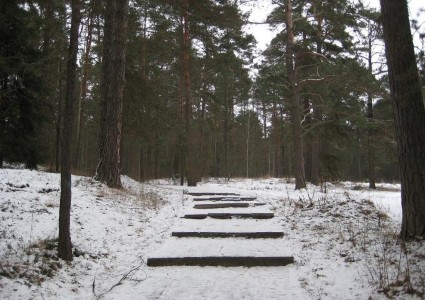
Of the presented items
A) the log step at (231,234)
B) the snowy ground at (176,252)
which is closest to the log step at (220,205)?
the snowy ground at (176,252)

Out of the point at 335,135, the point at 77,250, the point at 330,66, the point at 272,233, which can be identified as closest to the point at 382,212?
the point at 272,233

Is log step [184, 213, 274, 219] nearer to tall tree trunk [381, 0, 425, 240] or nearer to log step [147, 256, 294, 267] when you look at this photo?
log step [147, 256, 294, 267]

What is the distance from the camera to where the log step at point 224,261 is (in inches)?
212

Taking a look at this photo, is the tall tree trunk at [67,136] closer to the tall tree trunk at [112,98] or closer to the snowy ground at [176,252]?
the snowy ground at [176,252]

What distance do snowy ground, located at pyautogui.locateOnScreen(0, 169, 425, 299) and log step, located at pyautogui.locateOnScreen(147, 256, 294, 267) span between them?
0.12 meters

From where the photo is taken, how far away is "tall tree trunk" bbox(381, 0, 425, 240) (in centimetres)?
491

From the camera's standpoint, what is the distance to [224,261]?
5.47 m

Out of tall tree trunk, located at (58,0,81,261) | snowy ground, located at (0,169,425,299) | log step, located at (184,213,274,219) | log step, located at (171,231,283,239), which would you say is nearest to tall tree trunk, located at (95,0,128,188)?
snowy ground, located at (0,169,425,299)

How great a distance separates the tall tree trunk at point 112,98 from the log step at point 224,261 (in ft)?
18.3

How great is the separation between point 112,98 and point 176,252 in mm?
6324

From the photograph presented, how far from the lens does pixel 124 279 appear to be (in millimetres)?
4848

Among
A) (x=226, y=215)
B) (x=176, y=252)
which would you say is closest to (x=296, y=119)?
(x=226, y=215)

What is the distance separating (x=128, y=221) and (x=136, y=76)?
26.2 feet

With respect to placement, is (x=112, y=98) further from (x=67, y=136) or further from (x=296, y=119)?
(x=296, y=119)
